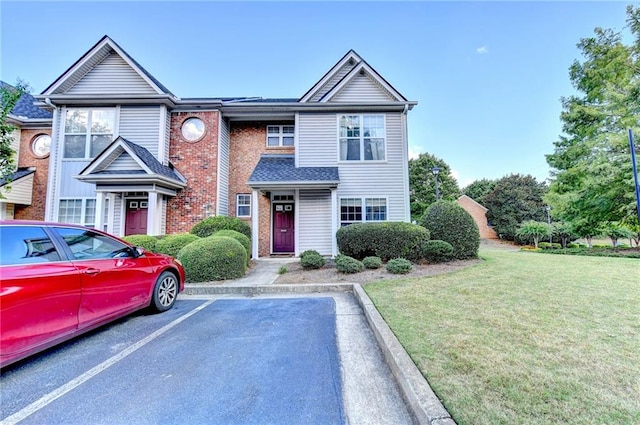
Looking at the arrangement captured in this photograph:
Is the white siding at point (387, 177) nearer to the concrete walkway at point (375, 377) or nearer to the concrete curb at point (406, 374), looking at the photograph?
the concrete walkway at point (375, 377)

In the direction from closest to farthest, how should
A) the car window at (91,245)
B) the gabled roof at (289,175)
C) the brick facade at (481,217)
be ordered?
the car window at (91,245)
the gabled roof at (289,175)
the brick facade at (481,217)

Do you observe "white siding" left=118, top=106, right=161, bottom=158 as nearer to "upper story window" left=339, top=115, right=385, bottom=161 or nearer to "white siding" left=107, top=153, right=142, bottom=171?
"white siding" left=107, top=153, right=142, bottom=171

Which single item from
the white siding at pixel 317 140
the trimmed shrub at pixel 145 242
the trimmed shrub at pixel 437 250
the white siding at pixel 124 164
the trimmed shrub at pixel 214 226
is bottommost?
the trimmed shrub at pixel 437 250

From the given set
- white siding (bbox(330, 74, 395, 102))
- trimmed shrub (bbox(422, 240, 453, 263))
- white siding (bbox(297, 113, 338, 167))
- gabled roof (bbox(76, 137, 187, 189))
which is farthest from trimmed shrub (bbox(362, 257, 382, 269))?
gabled roof (bbox(76, 137, 187, 189))

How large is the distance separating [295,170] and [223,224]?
3.57m

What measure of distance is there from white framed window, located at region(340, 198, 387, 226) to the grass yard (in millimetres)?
5492

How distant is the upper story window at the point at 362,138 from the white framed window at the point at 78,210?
418 inches

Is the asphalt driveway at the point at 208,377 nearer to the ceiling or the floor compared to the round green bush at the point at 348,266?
nearer to the floor

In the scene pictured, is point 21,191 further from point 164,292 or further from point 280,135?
point 164,292

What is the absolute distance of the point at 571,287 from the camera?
5.19m

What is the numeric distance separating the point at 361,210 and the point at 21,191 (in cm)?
1429

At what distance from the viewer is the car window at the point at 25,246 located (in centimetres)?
268

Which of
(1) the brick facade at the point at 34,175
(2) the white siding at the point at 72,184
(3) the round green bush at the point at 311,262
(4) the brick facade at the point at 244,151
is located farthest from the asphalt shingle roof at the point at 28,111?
(3) the round green bush at the point at 311,262

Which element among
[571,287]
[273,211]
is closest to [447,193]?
[273,211]
